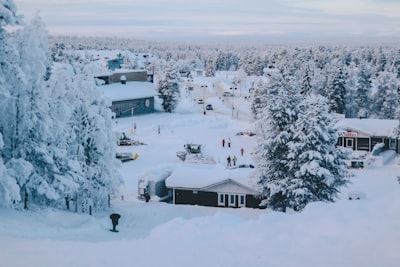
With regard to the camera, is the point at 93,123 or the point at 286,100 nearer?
the point at 93,123

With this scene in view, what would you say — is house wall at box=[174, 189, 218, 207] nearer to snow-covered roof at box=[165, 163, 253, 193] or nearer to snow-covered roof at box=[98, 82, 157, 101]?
snow-covered roof at box=[165, 163, 253, 193]

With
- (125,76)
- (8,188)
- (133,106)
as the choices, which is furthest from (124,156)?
(125,76)

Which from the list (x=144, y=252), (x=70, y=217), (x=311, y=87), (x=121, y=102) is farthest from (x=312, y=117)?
(x=311, y=87)

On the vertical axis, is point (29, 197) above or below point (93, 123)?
below

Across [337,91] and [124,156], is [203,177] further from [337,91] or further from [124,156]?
[337,91]

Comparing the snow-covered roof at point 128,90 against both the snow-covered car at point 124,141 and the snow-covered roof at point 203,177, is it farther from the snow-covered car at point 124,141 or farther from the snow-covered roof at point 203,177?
the snow-covered roof at point 203,177

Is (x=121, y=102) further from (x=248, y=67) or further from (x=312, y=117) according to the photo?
(x=248, y=67)
